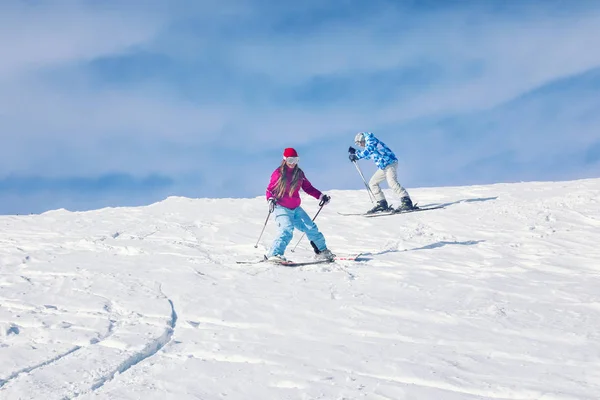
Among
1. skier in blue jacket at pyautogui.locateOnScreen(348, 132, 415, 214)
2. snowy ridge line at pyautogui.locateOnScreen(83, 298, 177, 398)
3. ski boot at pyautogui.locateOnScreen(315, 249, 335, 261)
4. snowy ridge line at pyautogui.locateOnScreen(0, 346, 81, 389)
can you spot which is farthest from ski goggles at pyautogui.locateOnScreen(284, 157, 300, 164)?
skier in blue jacket at pyautogui.locateOnScreen(348, 132, 415, 214)

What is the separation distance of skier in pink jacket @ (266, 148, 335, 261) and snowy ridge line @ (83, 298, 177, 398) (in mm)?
3387

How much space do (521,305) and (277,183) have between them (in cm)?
422

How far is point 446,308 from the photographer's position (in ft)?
22.2

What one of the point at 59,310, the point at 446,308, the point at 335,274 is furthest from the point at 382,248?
the point at 59,310

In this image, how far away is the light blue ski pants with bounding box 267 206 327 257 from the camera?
31.1 ft

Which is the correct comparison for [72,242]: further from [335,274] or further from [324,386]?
[324,386]

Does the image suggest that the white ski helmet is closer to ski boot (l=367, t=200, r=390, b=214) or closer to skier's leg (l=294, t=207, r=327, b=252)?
ski boot (l=367, t=200, r=390, b=214)

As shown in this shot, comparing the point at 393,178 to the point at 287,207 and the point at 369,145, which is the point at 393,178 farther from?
the point at 287,207

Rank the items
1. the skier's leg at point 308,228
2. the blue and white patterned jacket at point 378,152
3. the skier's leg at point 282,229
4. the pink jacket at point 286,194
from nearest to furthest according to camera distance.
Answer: the skier's leg at point 282,229 < the pink jacket at point 286,194 < the skier's leg at point 308,228 < the blue and white patterned jacket at point 378,152

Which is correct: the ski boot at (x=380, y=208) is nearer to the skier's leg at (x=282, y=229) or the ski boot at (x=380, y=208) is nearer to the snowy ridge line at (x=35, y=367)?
the skier's leg at (x=282, y=229)

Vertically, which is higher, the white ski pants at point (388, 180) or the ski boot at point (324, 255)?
the white ski pants at point (388, 180)

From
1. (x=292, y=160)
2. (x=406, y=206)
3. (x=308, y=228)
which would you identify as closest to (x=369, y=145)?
(x=406, y=206)

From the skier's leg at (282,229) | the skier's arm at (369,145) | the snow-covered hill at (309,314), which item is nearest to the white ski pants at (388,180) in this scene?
the skier's arm at (369,145)

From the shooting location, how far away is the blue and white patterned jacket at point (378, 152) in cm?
1466
